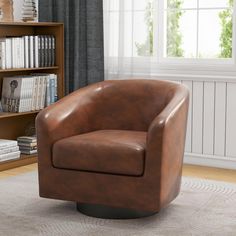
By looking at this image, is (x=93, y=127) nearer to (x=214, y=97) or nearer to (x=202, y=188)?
(x=202, y=188)

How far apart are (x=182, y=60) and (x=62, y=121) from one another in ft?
Result: 5.63

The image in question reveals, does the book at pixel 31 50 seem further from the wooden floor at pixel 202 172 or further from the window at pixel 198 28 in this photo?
the window at pixel 198 28

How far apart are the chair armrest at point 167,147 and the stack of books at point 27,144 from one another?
6.15 feet

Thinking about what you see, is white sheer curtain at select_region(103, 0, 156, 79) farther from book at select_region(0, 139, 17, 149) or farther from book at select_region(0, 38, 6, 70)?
book at select_region(0, 139, 17, 149)

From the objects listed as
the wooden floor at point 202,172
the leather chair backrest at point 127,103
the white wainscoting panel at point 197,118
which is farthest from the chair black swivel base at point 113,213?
the white wainscoting panel at point 197,118

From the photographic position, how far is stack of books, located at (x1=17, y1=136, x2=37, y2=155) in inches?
202

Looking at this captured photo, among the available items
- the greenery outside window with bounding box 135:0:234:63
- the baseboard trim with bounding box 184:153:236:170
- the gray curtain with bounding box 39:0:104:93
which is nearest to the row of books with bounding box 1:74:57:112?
the gray curtain with bounding box 39:0:104:93

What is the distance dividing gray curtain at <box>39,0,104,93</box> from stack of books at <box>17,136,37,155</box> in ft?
1.95

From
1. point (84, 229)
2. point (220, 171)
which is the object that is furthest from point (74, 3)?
point (84, 229)

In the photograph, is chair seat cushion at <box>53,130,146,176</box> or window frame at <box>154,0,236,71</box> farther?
window frame at <box>154,0,236,71</box>

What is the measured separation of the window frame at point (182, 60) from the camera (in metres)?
4.81

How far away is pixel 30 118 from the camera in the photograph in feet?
18.0

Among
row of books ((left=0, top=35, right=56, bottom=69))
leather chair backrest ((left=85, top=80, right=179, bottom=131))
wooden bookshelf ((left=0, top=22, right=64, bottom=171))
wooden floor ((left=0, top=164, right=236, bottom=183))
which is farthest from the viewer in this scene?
wooden bookshelf ((left=0, top=22, right=64, bottom=171))

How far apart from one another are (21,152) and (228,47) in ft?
6.34
